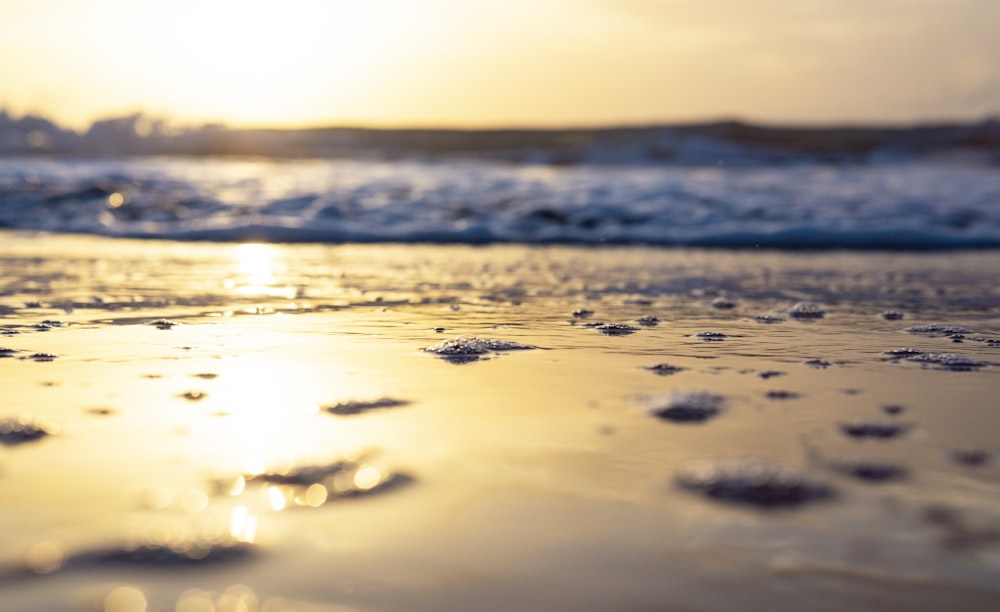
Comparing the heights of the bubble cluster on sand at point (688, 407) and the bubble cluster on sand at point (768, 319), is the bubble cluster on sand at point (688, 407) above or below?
above

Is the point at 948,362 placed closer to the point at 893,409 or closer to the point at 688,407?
the point at 893,409

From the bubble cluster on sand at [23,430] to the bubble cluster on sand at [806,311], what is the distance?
7.57 feet

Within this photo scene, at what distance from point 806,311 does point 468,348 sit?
4.50 ft

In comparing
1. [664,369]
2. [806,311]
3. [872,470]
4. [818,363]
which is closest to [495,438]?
[872,470]

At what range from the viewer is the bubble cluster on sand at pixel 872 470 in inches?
58.9

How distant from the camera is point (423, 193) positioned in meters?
8.73

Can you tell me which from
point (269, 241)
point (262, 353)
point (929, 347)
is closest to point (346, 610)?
point (262, 353)

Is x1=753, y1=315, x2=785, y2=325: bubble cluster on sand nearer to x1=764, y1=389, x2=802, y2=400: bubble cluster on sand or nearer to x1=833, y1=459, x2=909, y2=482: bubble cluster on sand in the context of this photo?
x1=764, y1=389, x2=802, y2=400: bubble cluster on sand

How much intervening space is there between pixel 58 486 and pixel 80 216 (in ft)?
22.5

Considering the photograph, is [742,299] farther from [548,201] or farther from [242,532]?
[548,201]

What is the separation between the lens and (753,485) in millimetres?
1447

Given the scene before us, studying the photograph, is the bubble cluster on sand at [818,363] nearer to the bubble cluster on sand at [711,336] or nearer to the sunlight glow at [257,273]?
the bubble cluster on sand at [711,336]

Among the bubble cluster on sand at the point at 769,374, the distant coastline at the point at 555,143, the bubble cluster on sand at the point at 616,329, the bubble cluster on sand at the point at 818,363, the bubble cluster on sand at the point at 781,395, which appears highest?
the distant coastline at the point at 555,143

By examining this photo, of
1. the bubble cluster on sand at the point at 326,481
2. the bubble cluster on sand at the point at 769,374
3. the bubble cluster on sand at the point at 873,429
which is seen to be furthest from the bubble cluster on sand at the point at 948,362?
the bubble cluster on sand at the point at 326,481
